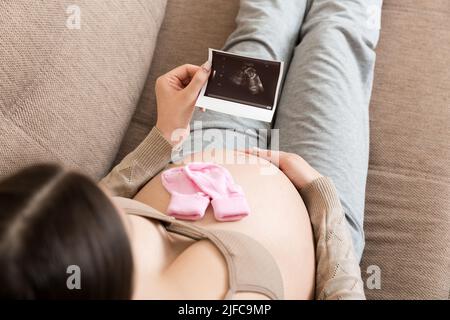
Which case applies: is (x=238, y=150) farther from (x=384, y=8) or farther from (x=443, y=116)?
(x=384, y=8)

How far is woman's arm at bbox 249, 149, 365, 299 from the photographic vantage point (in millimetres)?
787

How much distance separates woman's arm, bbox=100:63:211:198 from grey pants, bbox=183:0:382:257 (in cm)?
10

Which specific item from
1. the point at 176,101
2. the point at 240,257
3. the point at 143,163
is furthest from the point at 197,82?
the point at 240,257

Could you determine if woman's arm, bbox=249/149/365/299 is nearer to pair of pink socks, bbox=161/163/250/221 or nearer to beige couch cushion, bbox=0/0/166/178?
pair of pink socks, bbox=161/163/250/221

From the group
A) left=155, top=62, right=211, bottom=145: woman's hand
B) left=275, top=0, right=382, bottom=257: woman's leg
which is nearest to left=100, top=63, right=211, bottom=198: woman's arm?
left=155, top=62, right=211, bottom=145: woman's hand

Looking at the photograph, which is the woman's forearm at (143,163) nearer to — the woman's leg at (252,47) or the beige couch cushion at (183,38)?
the woman's leg at (252,47)

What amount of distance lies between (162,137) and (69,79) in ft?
0.89

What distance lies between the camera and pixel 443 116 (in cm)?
115

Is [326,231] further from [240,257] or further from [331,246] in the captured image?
[240,257]

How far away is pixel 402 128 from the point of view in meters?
1.16

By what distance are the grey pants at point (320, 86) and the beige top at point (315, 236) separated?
104mm

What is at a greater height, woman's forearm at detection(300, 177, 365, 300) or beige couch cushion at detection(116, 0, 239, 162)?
beige couch cushion at detection(116, 0, 239, 162)

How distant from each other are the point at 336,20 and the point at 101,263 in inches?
38.1
